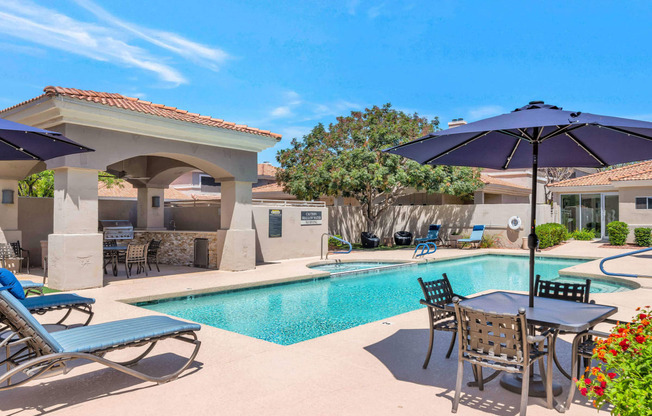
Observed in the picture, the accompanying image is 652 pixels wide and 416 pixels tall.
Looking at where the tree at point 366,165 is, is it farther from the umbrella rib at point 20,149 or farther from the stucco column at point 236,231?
the umbrella rib at point 20,149

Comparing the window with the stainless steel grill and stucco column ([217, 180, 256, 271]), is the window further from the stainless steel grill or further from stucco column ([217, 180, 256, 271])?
the stainless steel grill

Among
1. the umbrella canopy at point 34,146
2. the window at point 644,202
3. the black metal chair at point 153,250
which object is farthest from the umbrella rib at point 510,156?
the window at point 644,202

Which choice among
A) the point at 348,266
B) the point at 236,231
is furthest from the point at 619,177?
the point at 236,231

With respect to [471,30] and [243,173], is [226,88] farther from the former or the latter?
[243,173]

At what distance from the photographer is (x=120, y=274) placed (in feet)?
42.8

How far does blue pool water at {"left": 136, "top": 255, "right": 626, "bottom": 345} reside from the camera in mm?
8062

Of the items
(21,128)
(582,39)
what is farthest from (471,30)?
(21,128)

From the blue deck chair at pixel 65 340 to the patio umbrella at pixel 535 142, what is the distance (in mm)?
3141

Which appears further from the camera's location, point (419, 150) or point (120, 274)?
point (120, 274)

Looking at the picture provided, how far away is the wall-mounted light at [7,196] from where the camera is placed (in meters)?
13.2

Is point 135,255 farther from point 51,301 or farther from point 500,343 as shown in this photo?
point 500,343

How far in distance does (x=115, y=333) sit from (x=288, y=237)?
40.8 ft

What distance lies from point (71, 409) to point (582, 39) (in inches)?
1518

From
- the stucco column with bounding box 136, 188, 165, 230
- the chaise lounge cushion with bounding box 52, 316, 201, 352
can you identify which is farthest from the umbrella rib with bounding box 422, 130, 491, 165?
the stucco column with bounding box 136, 188, 165, 230
